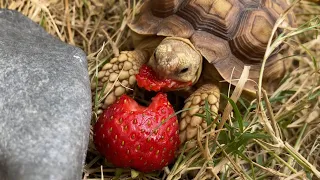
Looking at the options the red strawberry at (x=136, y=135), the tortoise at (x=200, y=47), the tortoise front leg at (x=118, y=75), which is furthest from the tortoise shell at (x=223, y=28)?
the red strawberry at (x=136, y=135)

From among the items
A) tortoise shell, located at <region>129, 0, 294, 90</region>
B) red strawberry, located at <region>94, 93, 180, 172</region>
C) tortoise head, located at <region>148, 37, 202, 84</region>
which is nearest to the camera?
red strawberry, located at <region>94, 93, 180, 172</region>

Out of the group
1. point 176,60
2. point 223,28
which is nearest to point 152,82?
point 176,60

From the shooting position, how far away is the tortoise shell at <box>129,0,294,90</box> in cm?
202

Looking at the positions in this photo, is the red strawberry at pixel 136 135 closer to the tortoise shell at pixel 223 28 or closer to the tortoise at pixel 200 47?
the tortoise at pixel 200 47

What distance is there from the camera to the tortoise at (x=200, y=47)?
196cm

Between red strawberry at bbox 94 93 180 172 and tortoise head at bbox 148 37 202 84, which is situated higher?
tortoise head at bbox 148 37 202 84

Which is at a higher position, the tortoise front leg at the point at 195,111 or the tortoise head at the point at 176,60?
the tortoise head at the point at 176,60

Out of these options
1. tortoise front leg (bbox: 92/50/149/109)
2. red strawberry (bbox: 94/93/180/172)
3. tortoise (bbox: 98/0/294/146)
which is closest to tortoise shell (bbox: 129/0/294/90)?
tortoise (bbox: 98/0/294/146)

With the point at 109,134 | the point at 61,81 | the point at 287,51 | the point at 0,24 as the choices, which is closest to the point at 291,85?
the point at 287,51

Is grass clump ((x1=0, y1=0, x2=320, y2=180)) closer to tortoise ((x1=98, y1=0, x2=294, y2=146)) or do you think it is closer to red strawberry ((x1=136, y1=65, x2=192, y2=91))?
tortoise ((x1=98, y1=0, x2=294, y2=146))

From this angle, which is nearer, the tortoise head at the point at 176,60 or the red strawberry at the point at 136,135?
the red strawberry at the point at 136,135

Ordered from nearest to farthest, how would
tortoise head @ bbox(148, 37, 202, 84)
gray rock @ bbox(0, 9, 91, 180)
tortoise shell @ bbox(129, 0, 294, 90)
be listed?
gray rock @ bbox(0, 9, 91, 180)
tortoise head @ bbox(148, 37, 202, 84)
tortoise shell @ bbox(129, 0, 294, 90)

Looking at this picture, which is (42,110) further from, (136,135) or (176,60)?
(176,60)

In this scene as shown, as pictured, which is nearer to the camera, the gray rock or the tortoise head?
the gray rock
